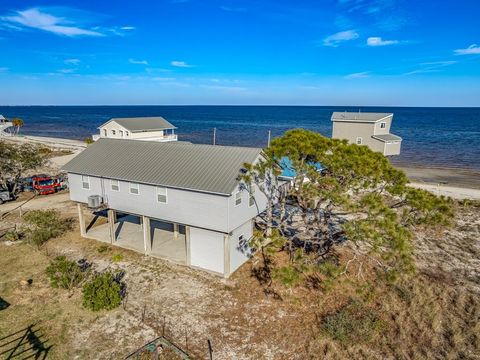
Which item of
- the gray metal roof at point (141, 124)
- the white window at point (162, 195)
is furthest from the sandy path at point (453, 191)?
the gray metal roof at point (141, 124)

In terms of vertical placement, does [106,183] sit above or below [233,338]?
above

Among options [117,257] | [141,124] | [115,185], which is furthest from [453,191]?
[141,124]

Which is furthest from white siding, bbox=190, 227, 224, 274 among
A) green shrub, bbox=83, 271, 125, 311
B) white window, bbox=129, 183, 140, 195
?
green shrub, bbox=83, 271, 125, 311

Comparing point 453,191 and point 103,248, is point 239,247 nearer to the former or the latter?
point 103,248

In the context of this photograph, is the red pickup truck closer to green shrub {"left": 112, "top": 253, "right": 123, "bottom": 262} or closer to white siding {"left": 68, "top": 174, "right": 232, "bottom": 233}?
white siding {"left": 68, "top": 174, "right": 232, "bottom": 233}

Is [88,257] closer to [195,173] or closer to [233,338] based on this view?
[195,173]

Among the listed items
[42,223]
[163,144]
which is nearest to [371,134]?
[163,144]
